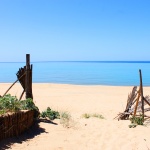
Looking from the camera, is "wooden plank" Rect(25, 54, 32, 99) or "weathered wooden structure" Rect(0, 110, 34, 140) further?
"wooden plank" Rect(25, 54, 32, 99)

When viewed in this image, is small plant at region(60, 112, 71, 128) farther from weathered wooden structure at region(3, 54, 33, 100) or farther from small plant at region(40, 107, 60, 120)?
weathered wooden structure at region(3, 54, 33, 100)

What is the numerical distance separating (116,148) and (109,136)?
1.08 m

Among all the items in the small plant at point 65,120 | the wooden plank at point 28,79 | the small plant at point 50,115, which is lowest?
the small plant at point 65,120

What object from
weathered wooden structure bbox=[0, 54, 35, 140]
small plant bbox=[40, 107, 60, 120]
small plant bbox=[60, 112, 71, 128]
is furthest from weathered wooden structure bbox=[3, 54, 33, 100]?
small plant bbox=[60, 112, 71, 128]

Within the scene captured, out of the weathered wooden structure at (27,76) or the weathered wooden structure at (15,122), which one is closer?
the weathered wooden structure at (15,122)

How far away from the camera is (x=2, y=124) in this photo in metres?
7.88

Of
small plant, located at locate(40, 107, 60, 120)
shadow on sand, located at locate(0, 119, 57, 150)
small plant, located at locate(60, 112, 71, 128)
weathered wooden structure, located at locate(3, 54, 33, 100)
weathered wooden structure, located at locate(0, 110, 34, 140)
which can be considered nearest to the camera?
shadow on sand, located at locate(0, 119, 57, 150)

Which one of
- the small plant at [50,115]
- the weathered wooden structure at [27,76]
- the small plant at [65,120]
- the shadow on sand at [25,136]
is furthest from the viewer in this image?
the small plant at [50,115]

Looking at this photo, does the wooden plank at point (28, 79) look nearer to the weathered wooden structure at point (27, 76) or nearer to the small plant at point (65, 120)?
the weathered wooden structure at point (27, 76)

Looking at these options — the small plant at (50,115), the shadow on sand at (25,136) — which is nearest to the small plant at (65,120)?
the small plant at (50,115)

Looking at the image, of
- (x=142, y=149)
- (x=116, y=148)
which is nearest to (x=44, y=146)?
(x=116, y=148)

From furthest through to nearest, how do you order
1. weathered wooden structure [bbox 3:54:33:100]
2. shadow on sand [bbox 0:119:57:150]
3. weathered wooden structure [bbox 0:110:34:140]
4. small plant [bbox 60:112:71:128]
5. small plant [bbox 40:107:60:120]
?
small plant [bbox 40:107:60:120]
weathered wooden structure [bbox 3:54:33:100]
small plant [bbox 60:112:71:128]
weathered wooden structure [bbox 0:110:34:140]
shadow on sand [bbox 0:119:57:150]

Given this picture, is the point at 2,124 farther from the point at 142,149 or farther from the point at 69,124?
the point at 142,149

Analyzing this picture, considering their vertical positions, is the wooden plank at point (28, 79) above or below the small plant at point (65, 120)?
above
